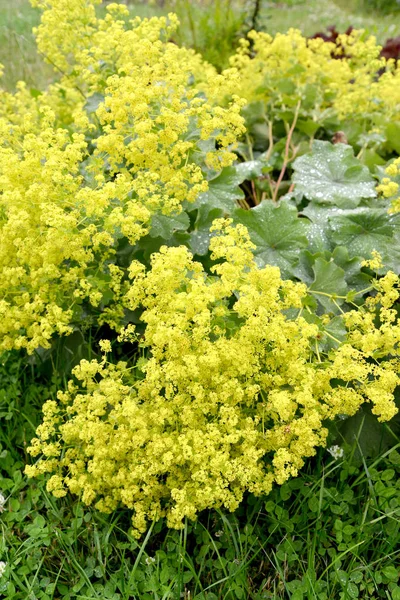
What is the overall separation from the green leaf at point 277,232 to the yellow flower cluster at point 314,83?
1.45m

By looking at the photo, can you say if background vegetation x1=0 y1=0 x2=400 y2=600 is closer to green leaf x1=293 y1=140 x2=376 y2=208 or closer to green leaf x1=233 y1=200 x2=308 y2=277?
green leaf x1=233 y1=200 x2=308 y2=277

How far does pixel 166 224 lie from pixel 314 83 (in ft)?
7.42

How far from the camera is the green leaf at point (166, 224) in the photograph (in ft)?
8.24

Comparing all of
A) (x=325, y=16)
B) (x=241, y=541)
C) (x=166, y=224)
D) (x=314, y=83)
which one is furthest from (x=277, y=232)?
(x=325, y=16)

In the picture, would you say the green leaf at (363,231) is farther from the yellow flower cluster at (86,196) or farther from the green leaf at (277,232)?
the yellow flower cluster at (86,196)

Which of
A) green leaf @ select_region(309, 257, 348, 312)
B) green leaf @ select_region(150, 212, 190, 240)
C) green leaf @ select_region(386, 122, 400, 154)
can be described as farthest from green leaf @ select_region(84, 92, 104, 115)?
green leaf @ select_region(386, 122, 400, 154)

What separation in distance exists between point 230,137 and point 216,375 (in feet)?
3.48

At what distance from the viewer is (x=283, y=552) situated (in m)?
2.09

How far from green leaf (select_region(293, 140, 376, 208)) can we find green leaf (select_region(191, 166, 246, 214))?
1.25 ft

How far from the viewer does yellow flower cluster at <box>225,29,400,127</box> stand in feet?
12.4

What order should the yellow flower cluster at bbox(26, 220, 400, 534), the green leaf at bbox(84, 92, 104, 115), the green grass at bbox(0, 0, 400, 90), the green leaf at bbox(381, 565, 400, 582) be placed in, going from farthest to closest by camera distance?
the green grass at bbox(0, 0, 400, 90), the green leaf at bbox(84, 92, 104, 115), the green leaf at bbox(381, 565, 400, 582), the yellow flower cluster at bbox(26, 220, 400, 534)

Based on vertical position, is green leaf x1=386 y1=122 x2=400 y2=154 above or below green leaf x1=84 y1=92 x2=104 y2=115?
below

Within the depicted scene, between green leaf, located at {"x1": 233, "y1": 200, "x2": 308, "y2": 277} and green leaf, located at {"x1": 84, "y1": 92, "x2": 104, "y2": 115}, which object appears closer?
green leaf, located at {"x1": 233, "y1": 200, "x2": 308, "y2": 277}

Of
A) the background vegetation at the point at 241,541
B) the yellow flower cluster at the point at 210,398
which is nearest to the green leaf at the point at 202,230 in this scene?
the yellow flower cluster at the point at 210,398
